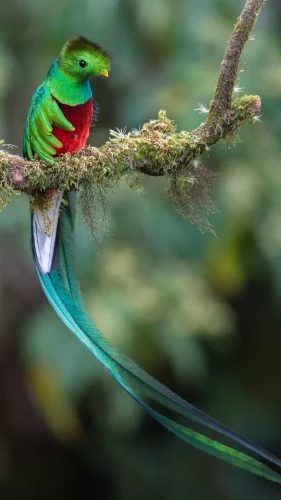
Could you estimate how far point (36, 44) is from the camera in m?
2.89

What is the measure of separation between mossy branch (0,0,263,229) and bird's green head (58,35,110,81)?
0.16 m

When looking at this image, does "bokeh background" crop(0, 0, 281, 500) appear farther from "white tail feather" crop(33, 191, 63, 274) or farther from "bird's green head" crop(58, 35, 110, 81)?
"bird's green head" crop(58, 35, 110, 81)

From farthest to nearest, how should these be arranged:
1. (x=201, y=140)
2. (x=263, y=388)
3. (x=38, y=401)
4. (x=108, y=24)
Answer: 1. (x=263, y=388)
2. (x=38, y=401)
3. (x=108, y=24)
4. (x=201, y=140)

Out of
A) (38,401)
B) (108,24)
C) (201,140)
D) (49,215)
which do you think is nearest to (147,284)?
(38,401)

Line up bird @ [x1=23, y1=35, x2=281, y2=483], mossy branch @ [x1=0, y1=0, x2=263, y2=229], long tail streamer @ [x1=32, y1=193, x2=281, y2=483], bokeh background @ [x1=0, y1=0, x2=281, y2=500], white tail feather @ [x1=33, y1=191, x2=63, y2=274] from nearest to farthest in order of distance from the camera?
long tail streamer @ [x1=32, y1=193, x2=281, y2=483]
mossy branch @ [x1=0, y1=0, x2=263, y2=229]
bird @ [x1=23, y1=35, x2=281, y2=483]
white tail feather @ [x1=33, y1=191, x2=63, y2=274]
bokeh background @ [x1=0, y1=0, x2=281, y2=500]

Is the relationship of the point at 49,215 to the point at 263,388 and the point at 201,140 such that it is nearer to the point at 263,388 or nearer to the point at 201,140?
the point at 201,140

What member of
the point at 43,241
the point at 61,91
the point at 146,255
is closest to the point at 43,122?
the point at 61,91

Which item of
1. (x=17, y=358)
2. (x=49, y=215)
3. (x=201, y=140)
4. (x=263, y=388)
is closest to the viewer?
(x=201, y=140)

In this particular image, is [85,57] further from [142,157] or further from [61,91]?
[142,157]

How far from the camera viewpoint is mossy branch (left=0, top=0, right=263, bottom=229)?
1.43m

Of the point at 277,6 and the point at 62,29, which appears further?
the point at 277,6

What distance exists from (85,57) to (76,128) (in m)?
0.16

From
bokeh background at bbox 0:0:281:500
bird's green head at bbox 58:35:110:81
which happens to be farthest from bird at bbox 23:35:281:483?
bokeh background at bbox 0:0:281:500

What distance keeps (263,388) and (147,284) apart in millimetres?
1073
